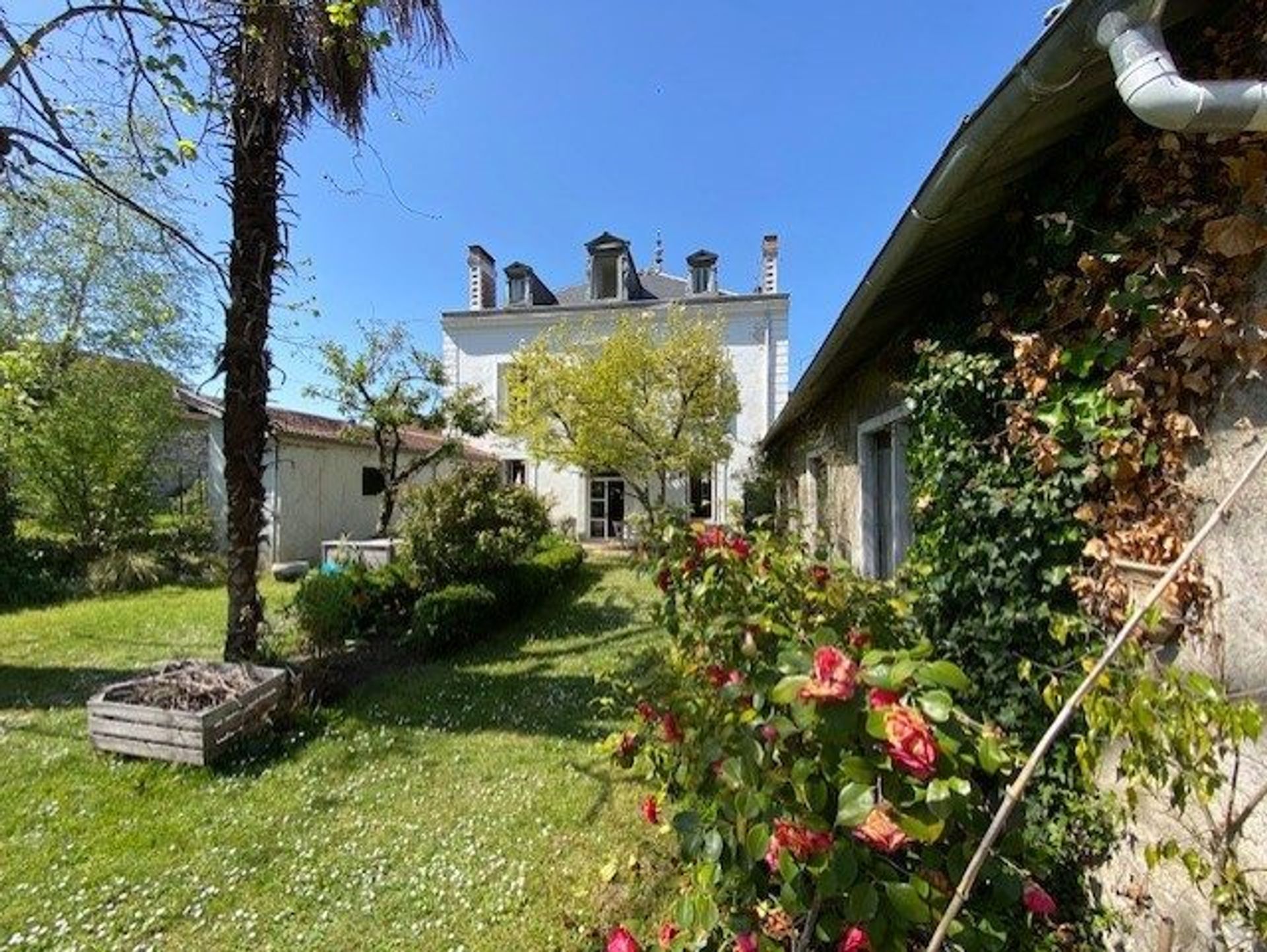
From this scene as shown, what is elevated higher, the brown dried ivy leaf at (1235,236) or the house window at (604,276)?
the house window at (604,276)

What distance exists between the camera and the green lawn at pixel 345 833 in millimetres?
2703

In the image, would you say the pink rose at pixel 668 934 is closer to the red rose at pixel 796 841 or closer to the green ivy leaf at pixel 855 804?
the red rose at pixel 796 841

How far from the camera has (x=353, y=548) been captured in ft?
32.7

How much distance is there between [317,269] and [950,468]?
611 cm

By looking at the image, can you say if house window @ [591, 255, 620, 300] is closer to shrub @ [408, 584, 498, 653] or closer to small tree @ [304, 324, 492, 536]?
small tree @ [304, 324, 492, 536]

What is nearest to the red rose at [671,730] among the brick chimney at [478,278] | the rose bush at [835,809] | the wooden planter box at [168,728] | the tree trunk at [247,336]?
the rose bush at [835,809]

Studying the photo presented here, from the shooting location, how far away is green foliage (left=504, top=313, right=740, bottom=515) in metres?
14.4

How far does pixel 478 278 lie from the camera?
1908 centimetres

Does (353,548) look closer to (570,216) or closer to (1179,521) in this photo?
(1179,521)

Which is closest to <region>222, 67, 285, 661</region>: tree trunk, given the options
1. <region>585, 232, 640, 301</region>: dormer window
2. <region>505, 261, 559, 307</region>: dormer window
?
<region>585, 232, 640, 301</region>: dormer window

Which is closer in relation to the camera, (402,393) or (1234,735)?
(1234,735)

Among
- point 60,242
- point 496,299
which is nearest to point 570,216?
point 496,299

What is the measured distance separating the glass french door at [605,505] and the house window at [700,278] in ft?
20.4

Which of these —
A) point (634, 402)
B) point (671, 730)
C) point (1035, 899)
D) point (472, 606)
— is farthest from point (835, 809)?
point (634, 402)
